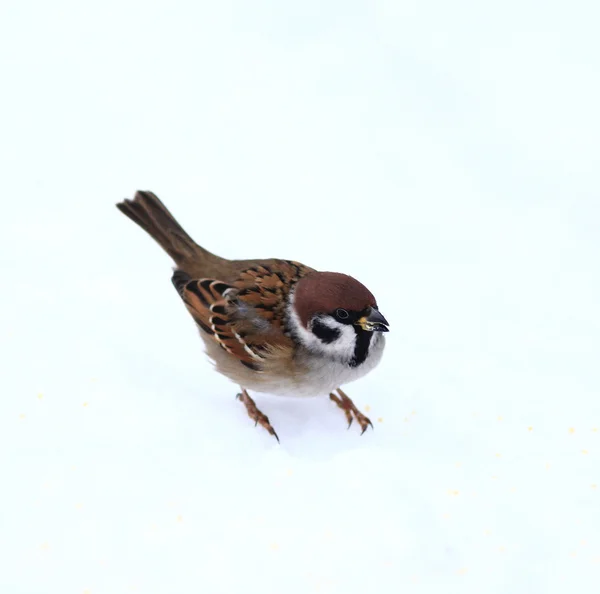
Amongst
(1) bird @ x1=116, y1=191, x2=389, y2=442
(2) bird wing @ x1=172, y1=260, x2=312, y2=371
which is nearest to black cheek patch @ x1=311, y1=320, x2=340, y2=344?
(1) bird @ x1=116, y1=191, x2=389, y2=442

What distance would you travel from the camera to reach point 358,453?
385 centimetres

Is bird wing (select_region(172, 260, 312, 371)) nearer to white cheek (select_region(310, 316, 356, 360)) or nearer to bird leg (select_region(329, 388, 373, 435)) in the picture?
white cheek (select_region(310, 316, 356, 360))

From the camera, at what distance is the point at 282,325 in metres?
3.63

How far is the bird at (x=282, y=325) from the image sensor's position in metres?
3.46

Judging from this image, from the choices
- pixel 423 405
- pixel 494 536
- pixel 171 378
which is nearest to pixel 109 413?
pixel 171 378

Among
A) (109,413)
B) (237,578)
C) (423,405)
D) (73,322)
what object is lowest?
(423,405)

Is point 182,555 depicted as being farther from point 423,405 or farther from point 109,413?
point 423,405

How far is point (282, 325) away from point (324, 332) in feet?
0.65

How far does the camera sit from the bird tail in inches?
163

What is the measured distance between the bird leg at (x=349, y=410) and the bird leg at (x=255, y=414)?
0.36 meters

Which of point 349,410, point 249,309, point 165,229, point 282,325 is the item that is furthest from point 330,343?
point 165,229

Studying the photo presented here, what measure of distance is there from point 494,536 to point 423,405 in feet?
2.60

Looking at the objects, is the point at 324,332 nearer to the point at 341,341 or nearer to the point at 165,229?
the point at 341,341

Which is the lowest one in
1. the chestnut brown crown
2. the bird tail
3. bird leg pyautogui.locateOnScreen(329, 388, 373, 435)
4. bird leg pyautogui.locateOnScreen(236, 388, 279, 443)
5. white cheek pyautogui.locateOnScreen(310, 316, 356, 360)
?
bird leg pyautogui.locateOnScreen(329, 388, 373, 435)
